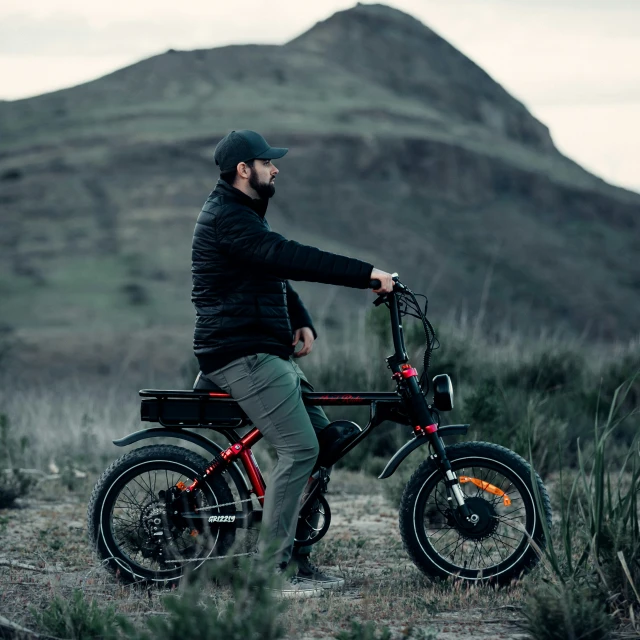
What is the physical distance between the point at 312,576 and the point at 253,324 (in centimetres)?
143

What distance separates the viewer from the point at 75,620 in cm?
464

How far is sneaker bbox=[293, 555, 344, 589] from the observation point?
583 centimetres

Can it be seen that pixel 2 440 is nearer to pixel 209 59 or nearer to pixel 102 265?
pixel 102 265

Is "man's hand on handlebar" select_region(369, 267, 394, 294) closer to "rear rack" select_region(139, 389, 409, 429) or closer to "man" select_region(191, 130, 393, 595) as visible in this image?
"man" select_region(191, 130, 393, 595)

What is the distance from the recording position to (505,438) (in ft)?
30.6

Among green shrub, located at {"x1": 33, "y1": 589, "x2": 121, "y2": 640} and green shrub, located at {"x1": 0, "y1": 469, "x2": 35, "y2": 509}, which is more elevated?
green shrub, located at {"x1": 33, "y1": 589, "x2": 121, "y2": 640}

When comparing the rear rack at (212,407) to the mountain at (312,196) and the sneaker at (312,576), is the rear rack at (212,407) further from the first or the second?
the mountain at (312,196)

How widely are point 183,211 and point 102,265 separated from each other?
22.1ft

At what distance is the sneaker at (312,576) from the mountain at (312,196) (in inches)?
1303

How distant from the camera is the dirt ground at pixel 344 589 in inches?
198

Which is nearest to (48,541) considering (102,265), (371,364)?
(371,364)

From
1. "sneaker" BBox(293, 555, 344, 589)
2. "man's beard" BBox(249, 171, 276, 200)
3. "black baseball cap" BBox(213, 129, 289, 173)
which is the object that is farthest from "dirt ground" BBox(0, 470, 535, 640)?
"black baseball cap" BBox(213, 129, 289, 173)

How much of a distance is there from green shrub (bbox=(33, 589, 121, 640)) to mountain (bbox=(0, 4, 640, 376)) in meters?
34.1

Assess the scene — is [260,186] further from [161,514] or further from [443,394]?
[161,514]
